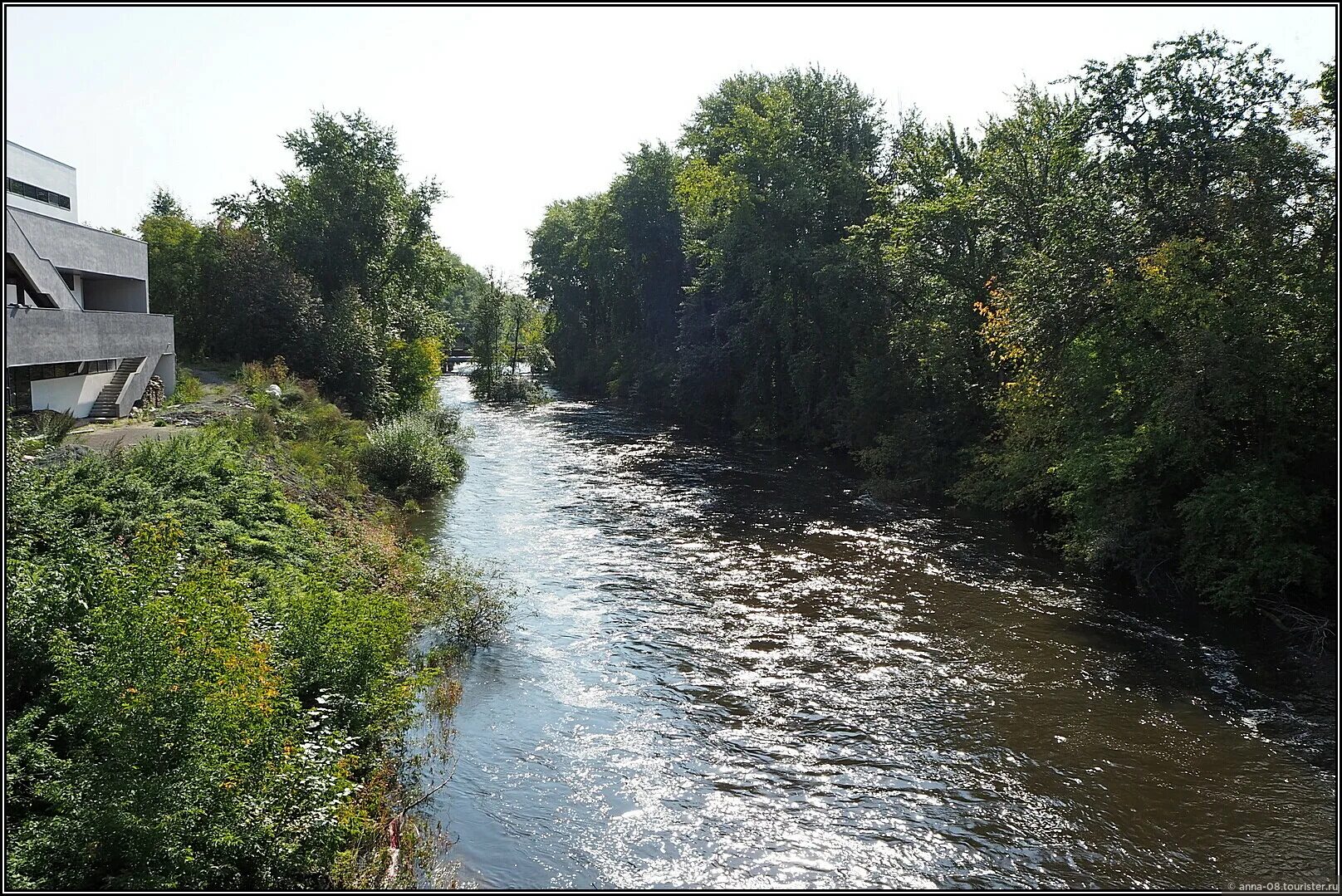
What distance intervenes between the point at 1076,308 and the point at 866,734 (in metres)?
11.8

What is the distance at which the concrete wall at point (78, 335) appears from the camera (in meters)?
18.4

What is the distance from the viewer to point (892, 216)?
32.5 metres

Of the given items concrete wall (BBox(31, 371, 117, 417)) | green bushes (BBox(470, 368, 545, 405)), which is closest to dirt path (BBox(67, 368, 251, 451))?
concrete wall (BBox(31, 371, 117, 417))

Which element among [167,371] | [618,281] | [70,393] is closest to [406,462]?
[167,371]

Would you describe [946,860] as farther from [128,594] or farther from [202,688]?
[128,594]

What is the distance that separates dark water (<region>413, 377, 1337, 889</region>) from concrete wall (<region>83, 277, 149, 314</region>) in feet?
59.4

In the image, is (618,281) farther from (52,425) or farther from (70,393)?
(52,425)

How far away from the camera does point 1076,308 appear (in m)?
19.7

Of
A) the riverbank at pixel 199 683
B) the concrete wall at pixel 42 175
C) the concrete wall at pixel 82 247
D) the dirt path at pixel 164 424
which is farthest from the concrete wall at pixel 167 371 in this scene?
the riverbank at pixel 199 683

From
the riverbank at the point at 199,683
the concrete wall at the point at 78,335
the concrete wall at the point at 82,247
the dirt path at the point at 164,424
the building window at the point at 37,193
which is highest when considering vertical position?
the building window at the point at 37,193

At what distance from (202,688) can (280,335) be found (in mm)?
31553

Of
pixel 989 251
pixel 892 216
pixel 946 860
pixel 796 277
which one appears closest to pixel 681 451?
pixel 796 277

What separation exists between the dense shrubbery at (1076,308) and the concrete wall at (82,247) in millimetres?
22500

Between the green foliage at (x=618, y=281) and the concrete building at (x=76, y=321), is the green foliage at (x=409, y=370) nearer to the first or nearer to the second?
the concrete building at (x=76, y=321)
